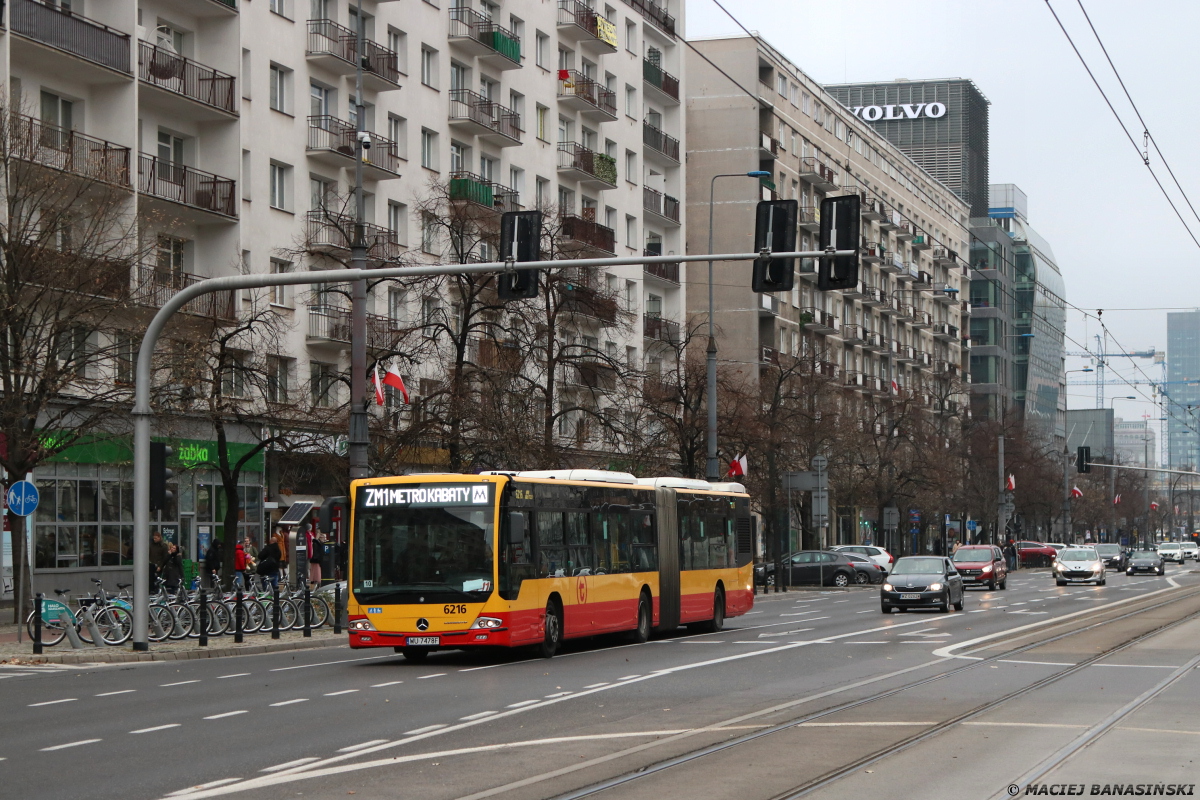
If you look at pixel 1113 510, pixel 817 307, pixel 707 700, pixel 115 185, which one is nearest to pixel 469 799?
pixel 707 700

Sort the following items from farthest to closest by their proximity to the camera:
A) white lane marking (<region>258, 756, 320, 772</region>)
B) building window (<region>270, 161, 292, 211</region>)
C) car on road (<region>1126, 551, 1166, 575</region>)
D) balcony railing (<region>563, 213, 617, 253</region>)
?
car on road (<region>1126, 551, 1166, 575</region>) → balcony railing (<region>563, 213, 617, 253</region>) → building window (<region>270, 161, 292, 211</region>) → white lane marking (<region>258, 756, 320, 772</region>)

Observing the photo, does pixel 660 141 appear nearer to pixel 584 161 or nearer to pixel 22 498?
pixel 584 161

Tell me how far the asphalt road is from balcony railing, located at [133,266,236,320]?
902 centimetres

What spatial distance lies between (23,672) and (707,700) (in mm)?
10181

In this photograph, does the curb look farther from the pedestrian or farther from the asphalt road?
the pedestrian

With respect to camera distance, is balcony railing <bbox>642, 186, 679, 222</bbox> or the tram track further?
balcony railing <bbox>642, 186, 679, 222</bbox>

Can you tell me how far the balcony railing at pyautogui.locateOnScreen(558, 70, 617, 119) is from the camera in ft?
209

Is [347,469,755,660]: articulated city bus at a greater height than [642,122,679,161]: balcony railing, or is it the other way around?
[642,122,679,161]: balcony railing

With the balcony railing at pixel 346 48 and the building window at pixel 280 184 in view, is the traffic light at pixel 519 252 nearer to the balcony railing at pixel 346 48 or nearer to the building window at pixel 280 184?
the building window at pixel 280 184

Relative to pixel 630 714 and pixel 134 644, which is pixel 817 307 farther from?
pixel 630 714

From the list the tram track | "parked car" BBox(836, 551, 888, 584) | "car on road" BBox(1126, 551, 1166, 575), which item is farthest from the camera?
"car on road" BBox(1126, 551, 1166, 575)

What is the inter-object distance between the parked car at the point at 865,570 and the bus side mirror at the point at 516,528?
39460 millimetres

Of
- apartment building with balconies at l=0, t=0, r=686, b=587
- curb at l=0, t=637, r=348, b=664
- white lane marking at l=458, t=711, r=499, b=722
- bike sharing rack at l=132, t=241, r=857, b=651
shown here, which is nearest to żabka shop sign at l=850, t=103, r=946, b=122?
apartment building with balconies at l=0, t=0, r=686, b=587

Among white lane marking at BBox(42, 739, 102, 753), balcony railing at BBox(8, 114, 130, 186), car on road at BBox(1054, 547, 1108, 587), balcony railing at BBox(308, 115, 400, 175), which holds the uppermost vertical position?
balcony railing at BBox(308, 115, 400, 175)
